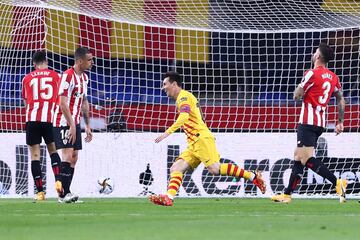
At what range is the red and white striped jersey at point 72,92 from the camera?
1273 cm

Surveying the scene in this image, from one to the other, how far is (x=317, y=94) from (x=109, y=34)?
5913 mm

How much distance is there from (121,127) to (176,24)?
181 centimetres

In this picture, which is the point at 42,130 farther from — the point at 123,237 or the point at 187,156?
the point at 123,237

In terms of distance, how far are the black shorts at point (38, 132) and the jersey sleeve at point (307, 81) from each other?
3247 millimetres

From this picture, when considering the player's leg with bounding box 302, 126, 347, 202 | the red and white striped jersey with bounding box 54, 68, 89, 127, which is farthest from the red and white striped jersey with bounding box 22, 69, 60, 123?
the player's leg with bounding box 302, 126, 347, 202

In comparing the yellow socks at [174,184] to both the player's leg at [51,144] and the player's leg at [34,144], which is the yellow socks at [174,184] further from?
the player's leg at [34,144]

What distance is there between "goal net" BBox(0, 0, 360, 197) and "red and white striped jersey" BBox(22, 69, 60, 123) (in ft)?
4.64

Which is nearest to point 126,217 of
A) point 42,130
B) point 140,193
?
point 42,130

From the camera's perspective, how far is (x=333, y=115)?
55.5 feet

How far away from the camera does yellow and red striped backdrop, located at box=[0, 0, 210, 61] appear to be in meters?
16.8

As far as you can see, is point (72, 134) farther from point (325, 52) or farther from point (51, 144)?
point (325, 52)

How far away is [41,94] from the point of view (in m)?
13.9

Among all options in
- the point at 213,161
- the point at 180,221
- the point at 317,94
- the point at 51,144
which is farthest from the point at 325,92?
the point at 180,221

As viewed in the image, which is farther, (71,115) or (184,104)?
(71,115)
